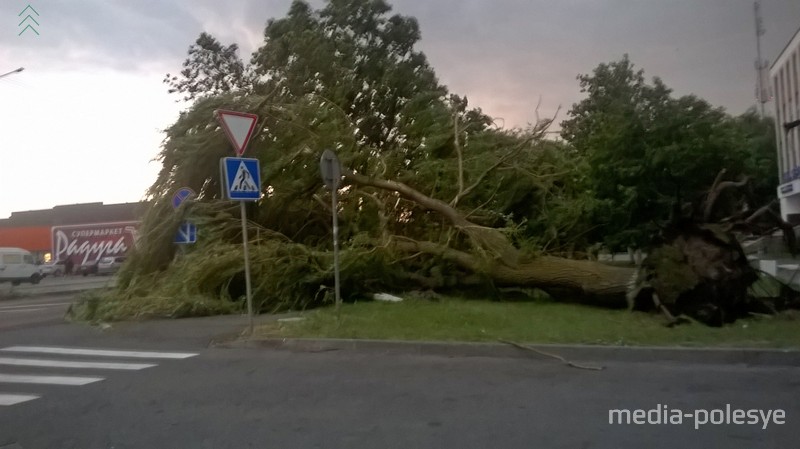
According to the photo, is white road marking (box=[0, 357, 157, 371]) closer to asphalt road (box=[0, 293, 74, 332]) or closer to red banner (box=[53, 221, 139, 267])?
asphalt road (box=[0, 293, 74, 332])

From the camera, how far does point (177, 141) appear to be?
15914mm

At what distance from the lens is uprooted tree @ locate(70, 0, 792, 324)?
46.0 ft

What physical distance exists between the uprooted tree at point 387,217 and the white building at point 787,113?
37.7 ft

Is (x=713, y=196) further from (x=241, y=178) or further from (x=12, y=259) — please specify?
(x=12, y=259)

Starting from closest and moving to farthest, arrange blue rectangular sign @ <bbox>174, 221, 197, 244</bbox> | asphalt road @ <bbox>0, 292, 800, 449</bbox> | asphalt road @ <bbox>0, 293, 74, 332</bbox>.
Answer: asphalt road @ <bbox>0, 292, 800, 449</bbox>, asphalt road @ <bbox>0, 293, 74, 332</bbox>, blue rectangular sign @ <bbox>174, 221, 197, 244</bbox>

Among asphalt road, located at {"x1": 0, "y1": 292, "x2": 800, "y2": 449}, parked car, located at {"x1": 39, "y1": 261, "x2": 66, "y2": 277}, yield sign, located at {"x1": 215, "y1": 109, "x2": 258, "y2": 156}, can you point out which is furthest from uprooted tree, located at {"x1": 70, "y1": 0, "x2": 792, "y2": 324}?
parked car, located at {"x1": 39, "y1": 261, "x2": 66, "y2": 277}

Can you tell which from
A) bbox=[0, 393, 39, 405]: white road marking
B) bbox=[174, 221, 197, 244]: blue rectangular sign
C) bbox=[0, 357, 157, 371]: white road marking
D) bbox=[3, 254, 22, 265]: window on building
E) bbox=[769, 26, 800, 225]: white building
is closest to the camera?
bbox=[0, 393, 39, 405]: white road marking

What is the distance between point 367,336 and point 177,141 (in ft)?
25.1

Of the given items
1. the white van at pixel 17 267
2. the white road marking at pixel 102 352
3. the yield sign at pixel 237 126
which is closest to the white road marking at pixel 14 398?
the white road marking at pixel 102 352

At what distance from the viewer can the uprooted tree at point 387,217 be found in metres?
14.0

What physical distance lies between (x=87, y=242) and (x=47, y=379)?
3826 cm

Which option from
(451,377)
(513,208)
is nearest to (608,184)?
(513,208)

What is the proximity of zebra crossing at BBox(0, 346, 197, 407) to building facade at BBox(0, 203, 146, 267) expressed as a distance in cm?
1565

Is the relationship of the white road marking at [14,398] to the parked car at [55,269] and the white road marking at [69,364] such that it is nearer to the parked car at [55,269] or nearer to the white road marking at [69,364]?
the white road marking at [69,364]
